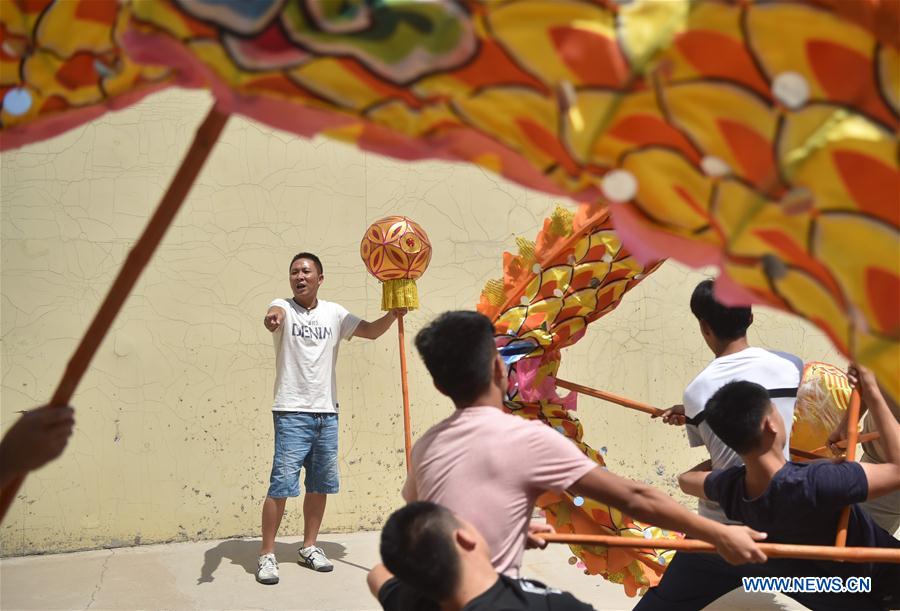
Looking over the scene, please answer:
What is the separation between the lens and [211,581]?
4.82 m

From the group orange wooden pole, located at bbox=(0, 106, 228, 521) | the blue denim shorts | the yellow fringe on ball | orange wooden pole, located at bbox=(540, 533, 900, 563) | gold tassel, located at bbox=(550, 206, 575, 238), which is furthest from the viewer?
the blue denim shorts

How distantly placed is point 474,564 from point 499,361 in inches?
20.3

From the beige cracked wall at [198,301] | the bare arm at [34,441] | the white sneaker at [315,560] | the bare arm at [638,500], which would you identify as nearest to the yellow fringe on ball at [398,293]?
the beige cracked wall at [198,301]

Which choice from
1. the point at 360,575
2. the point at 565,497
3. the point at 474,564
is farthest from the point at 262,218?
the point at 474,564

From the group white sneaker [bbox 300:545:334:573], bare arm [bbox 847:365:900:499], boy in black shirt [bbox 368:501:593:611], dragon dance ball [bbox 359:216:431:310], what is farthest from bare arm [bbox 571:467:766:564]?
white sneaker [bbox 300:545:334:573]

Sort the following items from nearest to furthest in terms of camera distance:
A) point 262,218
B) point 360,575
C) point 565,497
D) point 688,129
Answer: point 688,129 → point 565,497 → point 360,575 → point 262,218

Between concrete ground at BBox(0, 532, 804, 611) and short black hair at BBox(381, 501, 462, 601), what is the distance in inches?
101

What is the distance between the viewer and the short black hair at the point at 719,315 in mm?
3130

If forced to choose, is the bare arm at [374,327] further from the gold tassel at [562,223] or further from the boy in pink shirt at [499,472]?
the boy in pink shirt at [499,472]

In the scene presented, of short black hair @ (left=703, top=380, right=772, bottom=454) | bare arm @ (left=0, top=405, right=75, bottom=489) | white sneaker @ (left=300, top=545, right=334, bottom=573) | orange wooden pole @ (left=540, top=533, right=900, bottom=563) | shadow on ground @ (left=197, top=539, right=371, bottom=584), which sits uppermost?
bare arm @ (left=0, top=405, right=75, bottom=489)

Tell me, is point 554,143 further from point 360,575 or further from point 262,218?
point 262,218

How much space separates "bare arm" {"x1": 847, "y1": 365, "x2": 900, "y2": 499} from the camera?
2686 millimetres

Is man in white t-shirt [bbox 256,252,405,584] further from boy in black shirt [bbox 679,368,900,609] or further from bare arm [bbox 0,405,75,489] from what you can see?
bare arm [bbox 0,405,75,489]

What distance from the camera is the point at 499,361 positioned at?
92.2 inches
